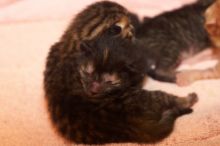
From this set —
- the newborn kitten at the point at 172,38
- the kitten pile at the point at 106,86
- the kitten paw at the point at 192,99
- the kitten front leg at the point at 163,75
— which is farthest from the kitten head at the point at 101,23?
the kitten paw at the point at 192,99

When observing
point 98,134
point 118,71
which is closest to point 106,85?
point 118,71

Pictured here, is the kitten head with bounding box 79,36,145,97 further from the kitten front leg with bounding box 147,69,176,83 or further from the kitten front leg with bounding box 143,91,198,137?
the kitten front leg with bounding box 147,69,176,83

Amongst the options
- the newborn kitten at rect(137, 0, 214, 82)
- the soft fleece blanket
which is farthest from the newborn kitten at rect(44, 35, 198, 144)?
the newborn kitten at rect(137, 0, 214, 82)

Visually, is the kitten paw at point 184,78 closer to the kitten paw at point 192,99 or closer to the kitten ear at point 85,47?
A: the kitten paw at point 192,99

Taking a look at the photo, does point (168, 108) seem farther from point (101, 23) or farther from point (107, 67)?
point (101, 23)

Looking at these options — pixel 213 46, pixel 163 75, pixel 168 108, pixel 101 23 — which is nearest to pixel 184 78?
pixel 163 75

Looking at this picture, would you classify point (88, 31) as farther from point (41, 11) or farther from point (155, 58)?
point (41, 11)

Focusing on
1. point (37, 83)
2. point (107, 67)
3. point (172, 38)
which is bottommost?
point (37, 83)
